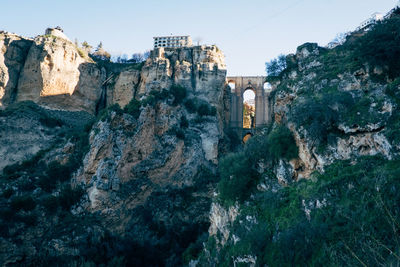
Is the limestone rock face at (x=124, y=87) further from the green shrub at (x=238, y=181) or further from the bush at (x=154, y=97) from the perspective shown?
the green shrub at (x=238, y=181)

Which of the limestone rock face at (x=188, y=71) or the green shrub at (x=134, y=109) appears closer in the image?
the green shrub at (x=134, y=109)

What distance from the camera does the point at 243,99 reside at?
40562mm

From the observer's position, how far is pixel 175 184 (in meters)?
30.6

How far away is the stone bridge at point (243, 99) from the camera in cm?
3894

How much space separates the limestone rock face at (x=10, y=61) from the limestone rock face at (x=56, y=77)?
72 centimetres

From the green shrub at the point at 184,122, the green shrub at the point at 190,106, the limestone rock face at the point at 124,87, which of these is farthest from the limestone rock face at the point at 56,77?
the green shrub at the point at 184,122

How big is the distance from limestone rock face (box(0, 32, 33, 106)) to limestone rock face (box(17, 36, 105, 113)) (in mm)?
723

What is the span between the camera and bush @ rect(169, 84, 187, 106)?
3425 centimetres

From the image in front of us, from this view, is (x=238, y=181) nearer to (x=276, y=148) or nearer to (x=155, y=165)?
(x=276, y=148)

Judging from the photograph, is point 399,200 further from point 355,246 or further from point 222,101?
point 222,101

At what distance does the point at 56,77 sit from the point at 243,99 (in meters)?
19.3

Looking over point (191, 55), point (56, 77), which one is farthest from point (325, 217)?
point (56, 77)

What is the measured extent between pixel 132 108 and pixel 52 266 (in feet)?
43.2

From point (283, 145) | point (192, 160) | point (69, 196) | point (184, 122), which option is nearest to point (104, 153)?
point (69, 196)
